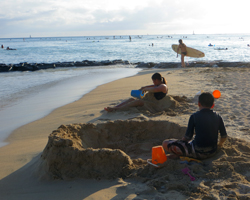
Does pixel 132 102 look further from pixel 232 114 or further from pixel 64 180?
pixel 64 180

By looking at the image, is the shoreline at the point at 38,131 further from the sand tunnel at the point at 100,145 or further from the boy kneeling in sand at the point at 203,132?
the boy kneeling in sand at the point at 203,132

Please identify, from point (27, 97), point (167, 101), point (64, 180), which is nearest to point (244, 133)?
point (167, 101)

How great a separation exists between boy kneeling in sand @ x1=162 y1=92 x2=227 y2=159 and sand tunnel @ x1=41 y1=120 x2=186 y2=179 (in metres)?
0.77

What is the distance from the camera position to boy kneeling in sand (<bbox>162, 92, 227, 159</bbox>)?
3.00m

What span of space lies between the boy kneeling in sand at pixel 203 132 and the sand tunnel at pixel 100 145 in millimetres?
767

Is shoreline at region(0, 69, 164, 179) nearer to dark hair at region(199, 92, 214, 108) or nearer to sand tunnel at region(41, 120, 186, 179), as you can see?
sand tunnel at region(41, 120, 186, 179)

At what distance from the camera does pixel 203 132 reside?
3.01 metres

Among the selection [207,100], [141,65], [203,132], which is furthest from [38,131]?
[141,65]

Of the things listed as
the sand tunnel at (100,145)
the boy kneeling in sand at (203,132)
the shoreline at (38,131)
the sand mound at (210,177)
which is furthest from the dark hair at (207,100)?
the shoreline at (38,131)

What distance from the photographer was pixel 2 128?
5.27 meters

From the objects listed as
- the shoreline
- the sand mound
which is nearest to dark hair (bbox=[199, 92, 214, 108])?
the sand mound

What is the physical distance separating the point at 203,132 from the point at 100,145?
1860 mm

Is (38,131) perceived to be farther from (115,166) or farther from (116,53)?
(116,53)

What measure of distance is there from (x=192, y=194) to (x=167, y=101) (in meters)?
3.56
